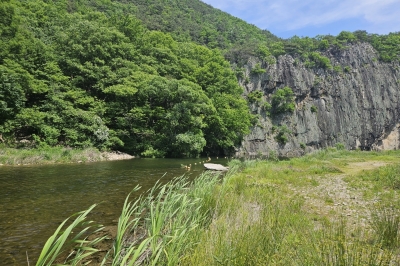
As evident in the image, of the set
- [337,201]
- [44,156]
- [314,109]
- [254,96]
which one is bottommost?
[337,201]

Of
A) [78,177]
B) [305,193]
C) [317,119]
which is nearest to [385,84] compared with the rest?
[317,119]

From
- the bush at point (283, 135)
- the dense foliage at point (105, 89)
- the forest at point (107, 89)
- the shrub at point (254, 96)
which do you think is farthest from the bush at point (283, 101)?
the dense foliage at point (105, 89)

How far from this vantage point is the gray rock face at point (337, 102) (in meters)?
57.6

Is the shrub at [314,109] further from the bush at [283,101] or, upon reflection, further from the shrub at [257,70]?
the shrub at [257,70]

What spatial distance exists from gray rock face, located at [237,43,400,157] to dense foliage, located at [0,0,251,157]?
16.3m

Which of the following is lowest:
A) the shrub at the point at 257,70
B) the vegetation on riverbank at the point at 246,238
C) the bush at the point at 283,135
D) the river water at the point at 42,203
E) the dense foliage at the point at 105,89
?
the river water at the point at 42,203

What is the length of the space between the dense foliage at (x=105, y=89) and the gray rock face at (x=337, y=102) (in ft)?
53.4

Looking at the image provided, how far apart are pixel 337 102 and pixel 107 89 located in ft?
173

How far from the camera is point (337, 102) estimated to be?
6069cm

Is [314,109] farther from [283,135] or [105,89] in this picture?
[105,89]

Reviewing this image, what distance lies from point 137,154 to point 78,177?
1867 centimetres

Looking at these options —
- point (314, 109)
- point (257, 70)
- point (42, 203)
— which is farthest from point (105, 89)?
point (314, 109)

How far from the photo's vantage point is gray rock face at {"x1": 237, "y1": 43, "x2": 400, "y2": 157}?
57.6 meters

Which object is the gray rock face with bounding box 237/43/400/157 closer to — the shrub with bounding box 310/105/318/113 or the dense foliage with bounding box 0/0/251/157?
the shrub with bounding box 310/105/318/113
